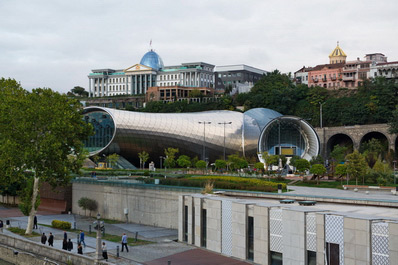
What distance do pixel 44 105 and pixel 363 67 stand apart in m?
98.0

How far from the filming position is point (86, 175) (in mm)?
54062

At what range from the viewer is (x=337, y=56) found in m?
151

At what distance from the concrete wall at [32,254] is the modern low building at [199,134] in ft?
152

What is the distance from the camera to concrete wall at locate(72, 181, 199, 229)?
3909cm

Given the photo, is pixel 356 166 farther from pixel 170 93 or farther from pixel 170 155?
pixel 170 93

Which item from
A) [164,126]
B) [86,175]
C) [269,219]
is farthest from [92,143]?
[269,219]

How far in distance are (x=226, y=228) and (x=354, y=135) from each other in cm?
6716

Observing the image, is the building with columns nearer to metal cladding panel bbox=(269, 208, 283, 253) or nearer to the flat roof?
the flat roof

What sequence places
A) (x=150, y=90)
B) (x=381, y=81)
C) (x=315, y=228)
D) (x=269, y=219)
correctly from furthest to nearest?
(x=150, y=90), (x=381, y=81), (x=269, y=219), (x=315, y=228)

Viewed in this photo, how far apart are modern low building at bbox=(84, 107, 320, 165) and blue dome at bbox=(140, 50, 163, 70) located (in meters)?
78.4

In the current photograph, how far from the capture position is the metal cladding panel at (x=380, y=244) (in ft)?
63.9

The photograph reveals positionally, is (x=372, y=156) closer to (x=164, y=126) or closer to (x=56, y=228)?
(x=164, y=126)

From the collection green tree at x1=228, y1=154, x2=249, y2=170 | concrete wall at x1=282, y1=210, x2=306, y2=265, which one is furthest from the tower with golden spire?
concrete wall at x1=282, y1=210, x2=306, y2=265

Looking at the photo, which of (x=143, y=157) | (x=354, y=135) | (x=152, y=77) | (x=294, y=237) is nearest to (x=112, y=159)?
(x=143, y=157)
